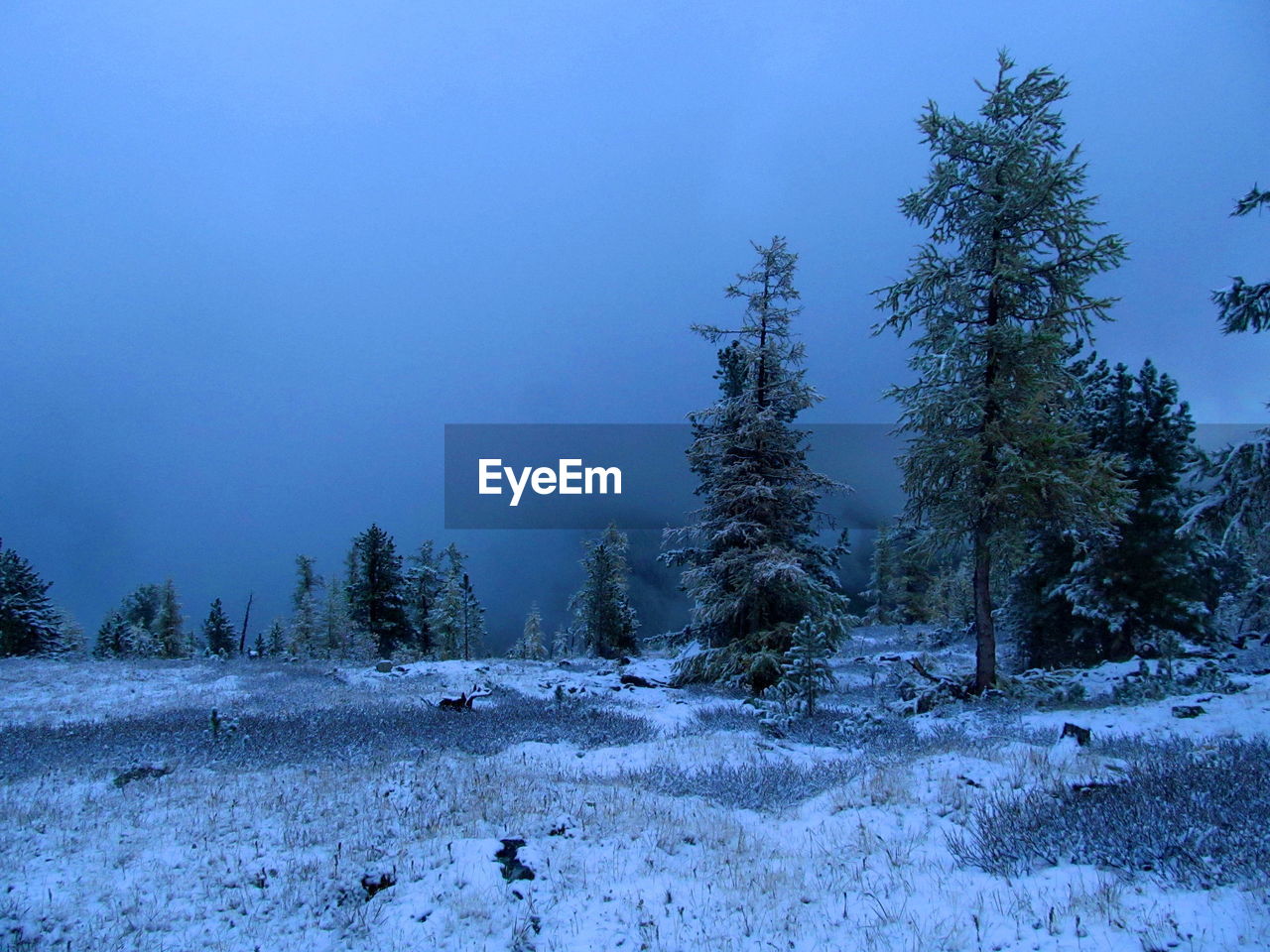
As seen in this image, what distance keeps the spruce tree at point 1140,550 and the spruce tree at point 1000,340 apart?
13.7ft

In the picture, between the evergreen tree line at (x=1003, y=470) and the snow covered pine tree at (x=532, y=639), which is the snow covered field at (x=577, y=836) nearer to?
the evergreen tree line at (x=1003, y=470)

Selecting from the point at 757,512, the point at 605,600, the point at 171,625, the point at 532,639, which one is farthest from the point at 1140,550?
the point at 171,625

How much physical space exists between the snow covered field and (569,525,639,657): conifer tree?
29.8 m

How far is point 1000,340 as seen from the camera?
14289 millimetres

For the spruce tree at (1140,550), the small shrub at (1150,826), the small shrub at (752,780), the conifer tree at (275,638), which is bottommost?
the conifer tree at (275,638)

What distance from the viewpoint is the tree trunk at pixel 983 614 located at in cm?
1488

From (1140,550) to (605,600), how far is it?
30921 millimetres

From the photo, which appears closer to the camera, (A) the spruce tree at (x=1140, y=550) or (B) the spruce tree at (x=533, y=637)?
(A) the spruce tree at (x=1140, y=550)

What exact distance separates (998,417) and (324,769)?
15569 mm

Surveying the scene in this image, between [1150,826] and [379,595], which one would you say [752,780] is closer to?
[1150,826]

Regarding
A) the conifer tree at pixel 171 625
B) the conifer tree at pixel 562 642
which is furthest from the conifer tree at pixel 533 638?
the conifer tree at pixel 171 625

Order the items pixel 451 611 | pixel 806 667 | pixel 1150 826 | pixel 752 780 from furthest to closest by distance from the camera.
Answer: pixel 451 611, pixel 806 667, pixel 752 780, pixel 1150 826

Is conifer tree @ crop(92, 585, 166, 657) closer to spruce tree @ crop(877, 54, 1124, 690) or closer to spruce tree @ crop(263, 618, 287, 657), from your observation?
spruce tree @ crop(263, 618, 287, 657)

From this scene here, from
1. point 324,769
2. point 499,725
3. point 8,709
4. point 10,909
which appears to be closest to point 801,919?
point 10,909
